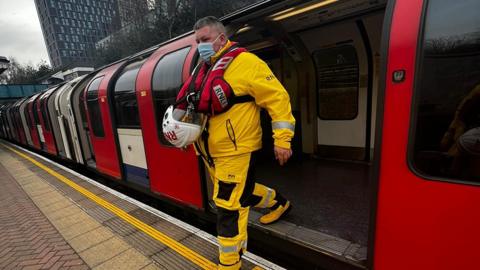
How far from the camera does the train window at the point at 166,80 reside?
325cm

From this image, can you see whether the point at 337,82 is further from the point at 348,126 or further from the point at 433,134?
the point at 433,134

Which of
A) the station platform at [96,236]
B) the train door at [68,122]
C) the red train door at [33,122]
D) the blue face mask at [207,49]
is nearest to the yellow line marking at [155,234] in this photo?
the station platform at [96,236]

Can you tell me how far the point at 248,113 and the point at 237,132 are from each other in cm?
18

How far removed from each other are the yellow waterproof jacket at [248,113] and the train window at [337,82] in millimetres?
2975

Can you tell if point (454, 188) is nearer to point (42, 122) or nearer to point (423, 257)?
point (423, 257)

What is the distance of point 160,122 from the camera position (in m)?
3.59

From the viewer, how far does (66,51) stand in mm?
96500

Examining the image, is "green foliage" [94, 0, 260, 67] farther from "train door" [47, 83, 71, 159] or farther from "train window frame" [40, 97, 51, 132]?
"train door" [47, 83, 71, 159]

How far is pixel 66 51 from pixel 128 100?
378 feet

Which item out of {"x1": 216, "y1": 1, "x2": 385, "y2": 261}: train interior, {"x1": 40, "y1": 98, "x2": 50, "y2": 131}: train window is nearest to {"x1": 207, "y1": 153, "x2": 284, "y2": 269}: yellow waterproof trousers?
{"x1": 216, "y1": 1, "x2": 385, "y2": 261}: train interior

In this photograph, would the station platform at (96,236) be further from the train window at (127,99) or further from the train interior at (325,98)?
the train window at (127,99)

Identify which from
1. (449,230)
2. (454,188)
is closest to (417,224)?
(449,230)

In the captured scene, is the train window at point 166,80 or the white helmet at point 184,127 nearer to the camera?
the white helmet at point 184,127

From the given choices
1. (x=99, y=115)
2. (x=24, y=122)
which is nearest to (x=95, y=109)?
(x=99, y=115)
